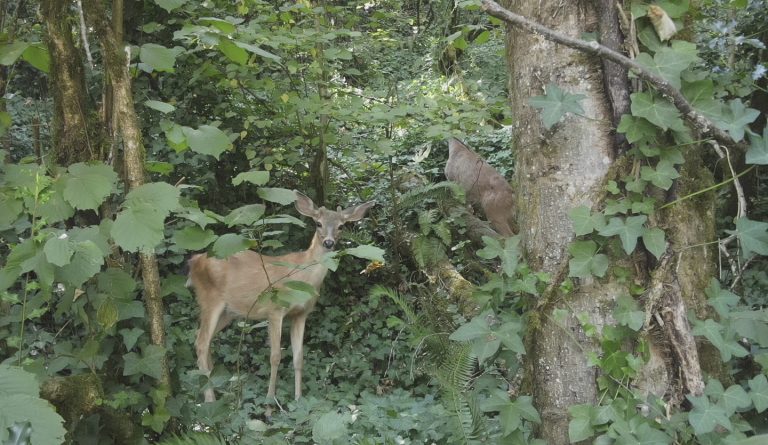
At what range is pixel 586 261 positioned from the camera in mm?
3133

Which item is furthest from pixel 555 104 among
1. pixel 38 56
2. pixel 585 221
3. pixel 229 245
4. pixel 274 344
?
pixel 274 344

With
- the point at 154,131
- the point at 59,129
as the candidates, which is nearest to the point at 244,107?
the point at 154,131

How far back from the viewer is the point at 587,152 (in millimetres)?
3215

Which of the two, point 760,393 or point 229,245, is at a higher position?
point 229,245

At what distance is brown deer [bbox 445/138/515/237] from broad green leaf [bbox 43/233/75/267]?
657cm

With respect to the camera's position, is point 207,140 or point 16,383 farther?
point 207,140

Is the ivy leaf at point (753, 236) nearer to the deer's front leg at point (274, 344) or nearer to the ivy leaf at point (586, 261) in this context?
the ivy leaf at point (586, 261)

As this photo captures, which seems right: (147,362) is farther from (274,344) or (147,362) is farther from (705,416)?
(274,344)

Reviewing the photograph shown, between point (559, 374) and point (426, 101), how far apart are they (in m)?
4.87

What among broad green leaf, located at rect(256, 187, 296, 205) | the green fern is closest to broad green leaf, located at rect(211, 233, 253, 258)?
broad green leaf, located at rect(256, 187, 296, 205)

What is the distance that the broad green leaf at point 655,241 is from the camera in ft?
10.00

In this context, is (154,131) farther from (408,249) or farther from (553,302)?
(553,302)

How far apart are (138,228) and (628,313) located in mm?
1944

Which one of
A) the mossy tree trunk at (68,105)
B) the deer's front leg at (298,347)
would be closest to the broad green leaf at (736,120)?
the mossy tree trunk at (68,105)
